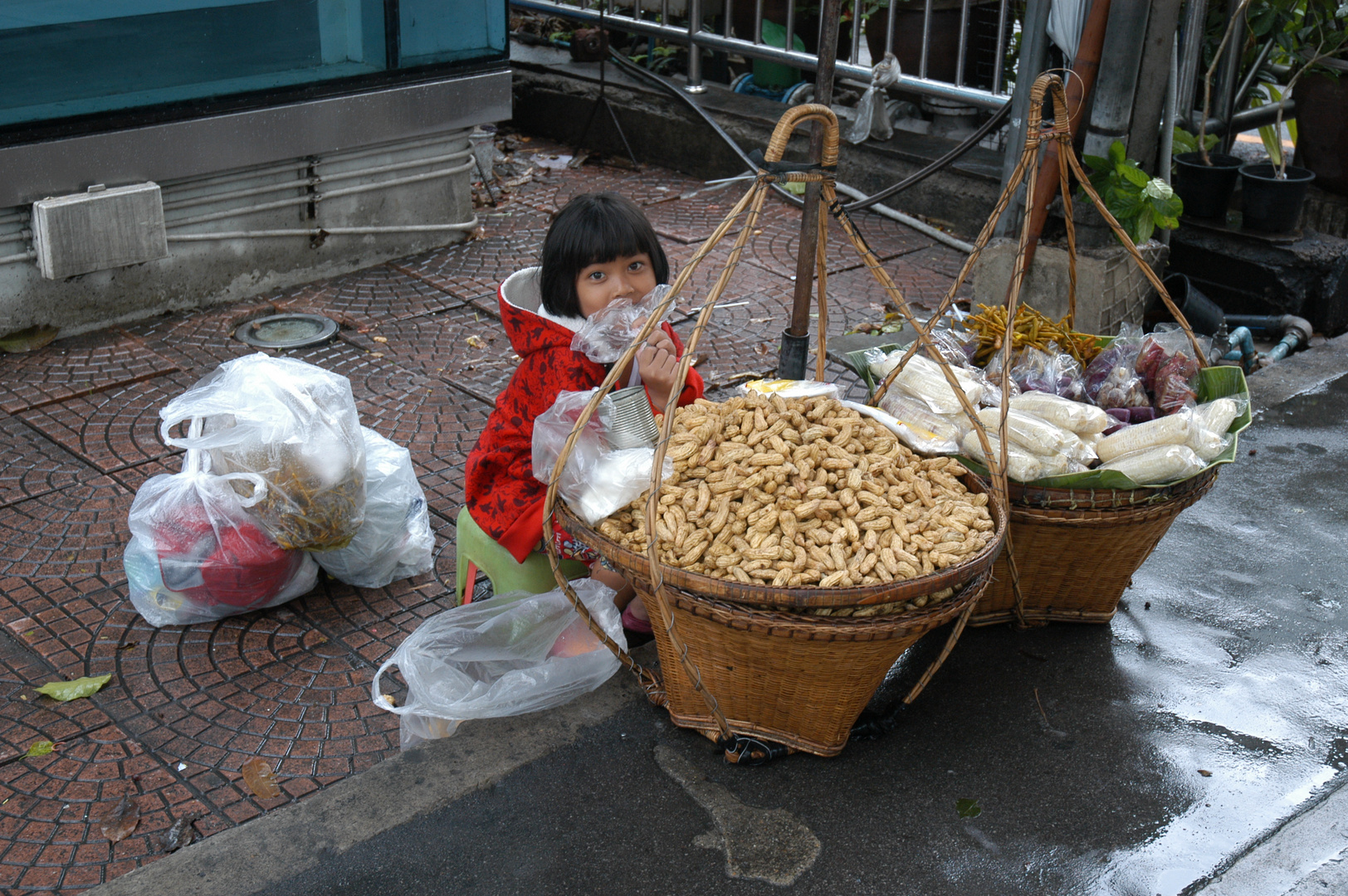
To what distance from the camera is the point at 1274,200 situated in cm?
579

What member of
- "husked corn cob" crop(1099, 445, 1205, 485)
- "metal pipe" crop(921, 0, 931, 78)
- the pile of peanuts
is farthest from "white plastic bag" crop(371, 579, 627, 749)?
"metal pipe" crop(921, 0, 931, 78)

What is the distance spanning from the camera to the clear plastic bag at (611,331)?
2943mm

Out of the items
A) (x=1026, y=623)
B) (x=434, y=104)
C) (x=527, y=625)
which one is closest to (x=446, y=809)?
(x=527, y=625)

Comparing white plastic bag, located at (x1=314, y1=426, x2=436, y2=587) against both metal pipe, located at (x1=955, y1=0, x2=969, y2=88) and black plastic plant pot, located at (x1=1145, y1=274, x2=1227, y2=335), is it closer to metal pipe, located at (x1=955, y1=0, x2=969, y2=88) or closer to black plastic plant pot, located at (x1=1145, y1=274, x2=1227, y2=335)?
black plastic plant pot, located at (x1=1145, y1=274, x2=1227, y2=335)

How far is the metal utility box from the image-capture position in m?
4.82

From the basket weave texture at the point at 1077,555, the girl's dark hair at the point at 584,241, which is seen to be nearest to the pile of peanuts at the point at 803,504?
the basket weave texture at the point at 1077,555

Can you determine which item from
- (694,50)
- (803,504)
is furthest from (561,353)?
(694,50)

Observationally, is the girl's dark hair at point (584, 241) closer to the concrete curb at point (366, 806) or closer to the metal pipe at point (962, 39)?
the concrete curb at point (366, 806)

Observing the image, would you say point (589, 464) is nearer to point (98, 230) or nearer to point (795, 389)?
point (795, 389)

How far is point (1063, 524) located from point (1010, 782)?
2.31ft

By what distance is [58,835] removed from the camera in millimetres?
2586

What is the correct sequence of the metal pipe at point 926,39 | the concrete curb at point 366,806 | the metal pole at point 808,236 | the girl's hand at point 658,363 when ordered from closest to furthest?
1. the concrete curb at point 366,806
2. the girl's hand at point 658,363
3. the metal pole at point 808,236
4. the metal pipe at point 926,39

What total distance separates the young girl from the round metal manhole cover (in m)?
2.35

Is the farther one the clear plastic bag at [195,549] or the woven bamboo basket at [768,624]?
the clear plastic bag at [195,549]
